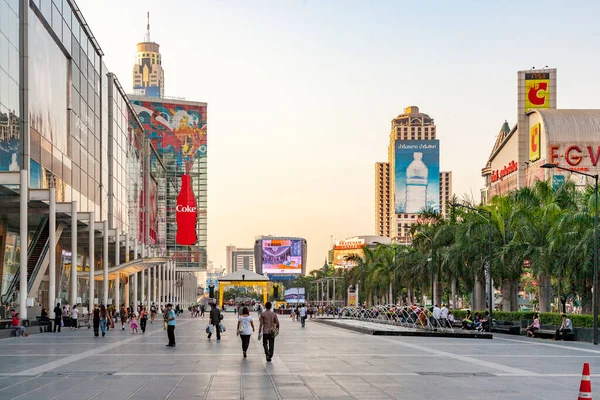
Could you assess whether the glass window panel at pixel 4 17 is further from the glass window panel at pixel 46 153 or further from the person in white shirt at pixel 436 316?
the person in white shirt at pixel 436 316

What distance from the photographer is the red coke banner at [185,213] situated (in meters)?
120

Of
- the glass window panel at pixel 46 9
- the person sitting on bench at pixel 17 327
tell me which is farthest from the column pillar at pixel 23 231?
the glass window panel at pixel 46 9

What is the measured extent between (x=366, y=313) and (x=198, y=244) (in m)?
76.3

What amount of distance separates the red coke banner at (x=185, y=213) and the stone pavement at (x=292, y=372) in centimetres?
8826

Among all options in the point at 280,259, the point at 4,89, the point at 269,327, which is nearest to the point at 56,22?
the point at 4,89

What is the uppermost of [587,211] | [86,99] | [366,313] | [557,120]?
[557,120]

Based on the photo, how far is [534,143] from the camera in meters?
134

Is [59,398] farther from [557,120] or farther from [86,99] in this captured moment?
[557,120]

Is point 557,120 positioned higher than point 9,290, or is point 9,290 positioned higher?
point 557,120

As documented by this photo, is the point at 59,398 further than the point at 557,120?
No

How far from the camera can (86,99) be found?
209 ft

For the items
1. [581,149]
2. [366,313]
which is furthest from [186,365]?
[581,149]

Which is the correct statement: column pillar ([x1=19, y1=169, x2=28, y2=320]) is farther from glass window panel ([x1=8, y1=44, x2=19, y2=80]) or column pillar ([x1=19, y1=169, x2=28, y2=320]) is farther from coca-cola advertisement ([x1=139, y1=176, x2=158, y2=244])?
coca-cola advertisement ([x1=139, y1=176, x2=158, y2=244])

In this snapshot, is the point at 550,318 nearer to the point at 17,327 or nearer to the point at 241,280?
the point at 17,327
